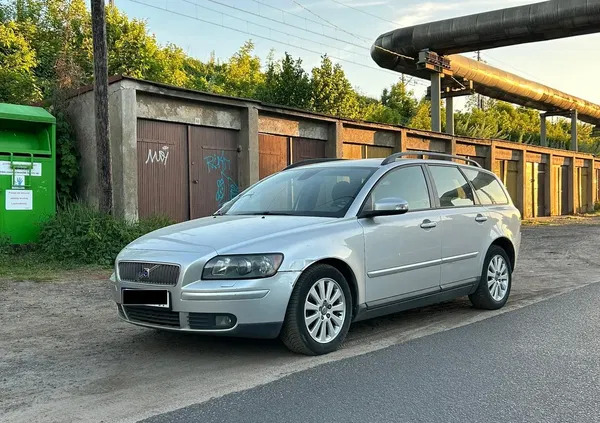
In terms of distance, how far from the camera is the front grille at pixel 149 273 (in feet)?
15.3

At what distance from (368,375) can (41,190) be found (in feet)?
28.9

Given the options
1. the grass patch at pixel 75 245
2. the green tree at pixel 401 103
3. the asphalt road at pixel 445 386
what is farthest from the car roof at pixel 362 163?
the green tree at pixel 401 103

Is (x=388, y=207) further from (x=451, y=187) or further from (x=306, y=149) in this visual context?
(x=306, y=149)

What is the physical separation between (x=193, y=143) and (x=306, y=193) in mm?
7962

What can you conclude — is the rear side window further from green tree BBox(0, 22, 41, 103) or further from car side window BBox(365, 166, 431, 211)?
green tree BBox(0, 22, 41, 103)

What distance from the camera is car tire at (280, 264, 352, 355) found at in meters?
4.77

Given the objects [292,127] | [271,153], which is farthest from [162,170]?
[292,127]

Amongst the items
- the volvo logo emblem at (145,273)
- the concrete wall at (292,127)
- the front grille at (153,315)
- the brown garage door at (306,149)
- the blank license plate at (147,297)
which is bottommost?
the front grille at (153,315)

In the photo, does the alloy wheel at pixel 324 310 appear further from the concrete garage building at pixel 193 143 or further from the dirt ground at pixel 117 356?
the concrete garage building at pixel 193 143

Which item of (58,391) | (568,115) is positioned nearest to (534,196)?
(568,115)

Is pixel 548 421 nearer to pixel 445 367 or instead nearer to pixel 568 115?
pixel 445 367

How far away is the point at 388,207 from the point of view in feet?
17.6

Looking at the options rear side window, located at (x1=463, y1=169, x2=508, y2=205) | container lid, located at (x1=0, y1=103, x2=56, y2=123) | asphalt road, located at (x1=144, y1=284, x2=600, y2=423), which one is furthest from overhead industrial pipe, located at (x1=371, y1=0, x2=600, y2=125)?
asphalt road, located at (x1=144, y1=284, x2=600, y2=423)

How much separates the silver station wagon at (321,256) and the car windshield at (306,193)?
16mm
